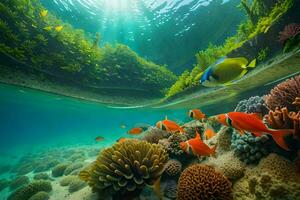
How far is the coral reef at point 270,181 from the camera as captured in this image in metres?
3.22

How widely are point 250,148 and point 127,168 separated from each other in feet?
8.87

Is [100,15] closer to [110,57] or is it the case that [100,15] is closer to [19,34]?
[110,57]

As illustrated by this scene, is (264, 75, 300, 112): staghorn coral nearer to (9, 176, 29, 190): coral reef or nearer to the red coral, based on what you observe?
the red coral

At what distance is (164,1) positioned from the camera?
17953 mm

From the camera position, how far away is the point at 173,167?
4.86 meters

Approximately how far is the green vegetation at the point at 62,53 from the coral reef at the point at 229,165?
1153 cm

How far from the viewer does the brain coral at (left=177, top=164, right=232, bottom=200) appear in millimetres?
3551

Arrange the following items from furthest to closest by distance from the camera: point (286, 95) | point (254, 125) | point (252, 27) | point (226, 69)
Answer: point (252, 27) → point (286, 95) → point (254, 125) → point (226, 69)

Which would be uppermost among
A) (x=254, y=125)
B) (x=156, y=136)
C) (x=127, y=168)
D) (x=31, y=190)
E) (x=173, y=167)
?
(x=254, y=125)

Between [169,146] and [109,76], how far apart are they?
11.7 metres

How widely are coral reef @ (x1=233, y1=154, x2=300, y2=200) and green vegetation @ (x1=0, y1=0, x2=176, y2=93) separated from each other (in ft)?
40.2

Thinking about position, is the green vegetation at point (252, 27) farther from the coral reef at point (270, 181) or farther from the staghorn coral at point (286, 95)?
the coral reef at point (270, 181)

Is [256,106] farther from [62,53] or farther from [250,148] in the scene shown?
[62,53]

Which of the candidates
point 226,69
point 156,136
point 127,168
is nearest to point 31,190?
point 156,136
